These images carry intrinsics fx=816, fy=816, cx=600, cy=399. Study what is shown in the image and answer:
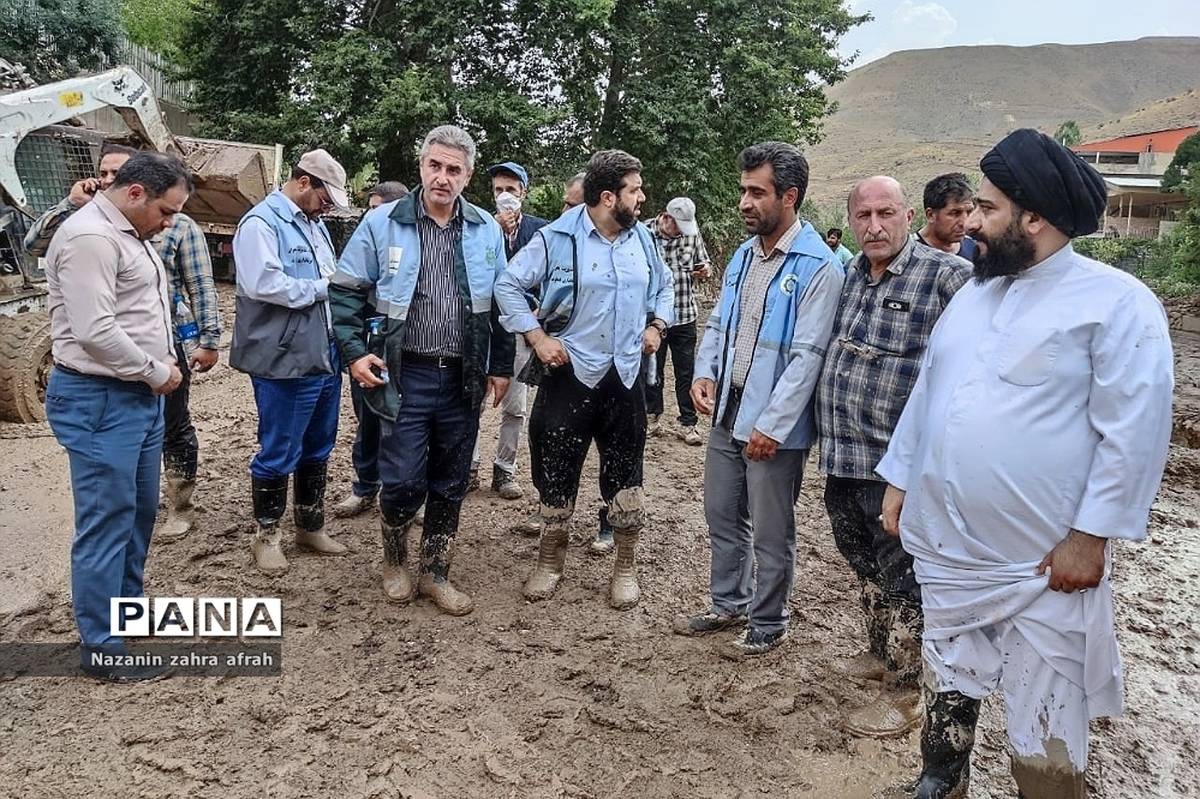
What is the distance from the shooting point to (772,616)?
3381 millimetres

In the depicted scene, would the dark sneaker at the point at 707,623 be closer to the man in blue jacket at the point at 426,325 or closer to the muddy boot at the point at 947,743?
the man in blue jacket at the point at 426,325

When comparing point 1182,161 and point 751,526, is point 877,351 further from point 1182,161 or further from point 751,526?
point 1182,161

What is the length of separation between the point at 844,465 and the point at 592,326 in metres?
1.25

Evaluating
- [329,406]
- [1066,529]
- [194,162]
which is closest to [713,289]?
[194,162]

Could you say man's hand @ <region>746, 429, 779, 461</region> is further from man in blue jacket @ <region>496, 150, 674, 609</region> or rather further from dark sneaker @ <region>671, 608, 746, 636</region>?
dark sneaker @ <region>671, 608, 746, 636</region>

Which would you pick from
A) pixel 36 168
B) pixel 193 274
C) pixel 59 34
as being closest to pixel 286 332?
pixel 193 274

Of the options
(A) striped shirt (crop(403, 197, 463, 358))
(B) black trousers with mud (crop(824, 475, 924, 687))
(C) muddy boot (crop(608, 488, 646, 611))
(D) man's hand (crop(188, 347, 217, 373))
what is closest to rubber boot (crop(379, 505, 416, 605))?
(A) striped shirt (crop(403, 197, 463, 358))

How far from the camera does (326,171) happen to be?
3.80 m

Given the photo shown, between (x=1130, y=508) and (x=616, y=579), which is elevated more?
(x=1130, y=508)

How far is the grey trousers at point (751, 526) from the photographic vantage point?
3182mm

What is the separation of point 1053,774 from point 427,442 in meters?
2.52

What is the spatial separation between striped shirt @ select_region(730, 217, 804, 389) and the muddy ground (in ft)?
4.01

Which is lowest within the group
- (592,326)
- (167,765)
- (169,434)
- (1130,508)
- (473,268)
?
(167,765)

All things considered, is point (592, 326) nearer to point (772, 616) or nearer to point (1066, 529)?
point (772, 616)
